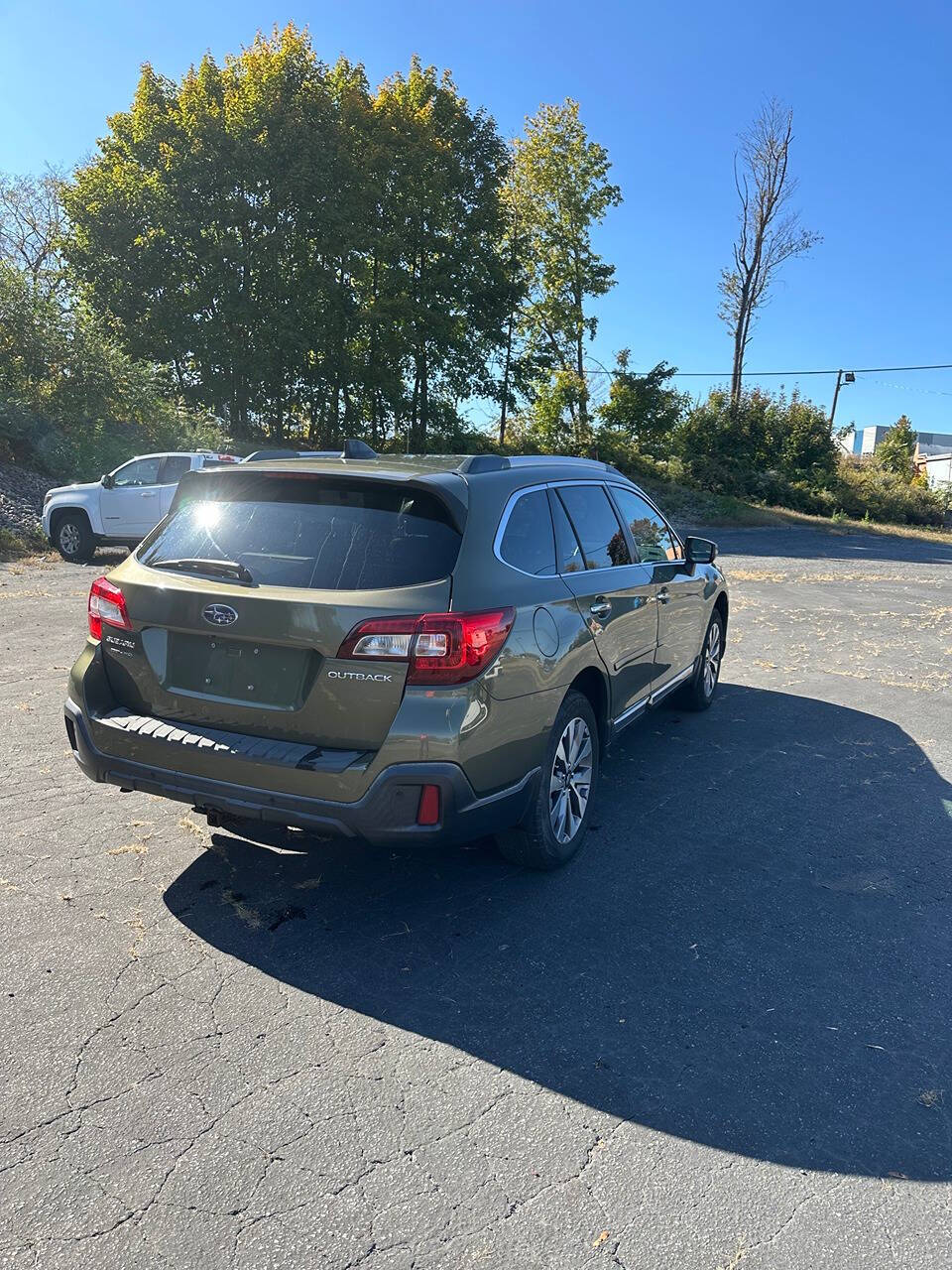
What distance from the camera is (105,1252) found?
6.84 feet

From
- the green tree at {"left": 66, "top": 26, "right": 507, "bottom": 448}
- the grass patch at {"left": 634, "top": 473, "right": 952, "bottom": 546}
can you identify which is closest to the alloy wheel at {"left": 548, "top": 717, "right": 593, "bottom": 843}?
the grass patch at {"left": 634, "top": 473, "right": 952, "bottom": 546}

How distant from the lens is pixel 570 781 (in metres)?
4.17

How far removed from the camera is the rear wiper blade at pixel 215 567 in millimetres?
3537

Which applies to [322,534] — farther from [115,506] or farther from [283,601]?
[115,506]

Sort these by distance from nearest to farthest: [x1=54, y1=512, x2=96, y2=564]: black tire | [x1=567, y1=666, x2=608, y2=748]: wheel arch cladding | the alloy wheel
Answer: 1. the alloy wheel
2. [x1=567, y1=666, x2=608, y2=748]: wheel arch cladding
3. [x1=54, y1=512, x2=96, y2=564]: black tire

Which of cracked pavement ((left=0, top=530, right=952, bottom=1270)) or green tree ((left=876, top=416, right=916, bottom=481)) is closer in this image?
cracked pavement ((left=0, top=530, right=952, bottom=1270))

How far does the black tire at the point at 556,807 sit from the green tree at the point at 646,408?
34920mm

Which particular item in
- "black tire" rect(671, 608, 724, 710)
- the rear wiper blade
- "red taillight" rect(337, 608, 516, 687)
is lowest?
"black tire" rect(671, 608, 724, 710)

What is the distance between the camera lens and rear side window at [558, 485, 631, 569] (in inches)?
180

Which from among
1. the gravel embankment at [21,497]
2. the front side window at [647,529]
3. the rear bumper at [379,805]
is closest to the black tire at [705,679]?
the front side window at [647,529]

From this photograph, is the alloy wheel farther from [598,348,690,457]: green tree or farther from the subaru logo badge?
[598,348,690,457]: green tree

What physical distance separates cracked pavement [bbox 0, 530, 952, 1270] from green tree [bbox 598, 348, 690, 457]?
3430 centimetres

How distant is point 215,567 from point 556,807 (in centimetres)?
181

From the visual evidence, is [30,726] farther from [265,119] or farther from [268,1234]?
[265,119]
